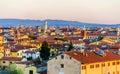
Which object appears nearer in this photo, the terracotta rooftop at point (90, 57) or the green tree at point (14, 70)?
the terracotta rooftop at point (90, 57)

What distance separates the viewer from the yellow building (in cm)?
2697

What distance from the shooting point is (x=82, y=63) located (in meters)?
26.8

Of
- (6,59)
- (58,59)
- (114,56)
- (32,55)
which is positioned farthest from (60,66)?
(32,55)

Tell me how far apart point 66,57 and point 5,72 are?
610cm

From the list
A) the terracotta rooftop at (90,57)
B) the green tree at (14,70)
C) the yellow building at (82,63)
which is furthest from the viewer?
the green tree at (14,70)

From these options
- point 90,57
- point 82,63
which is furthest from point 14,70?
point 82,63

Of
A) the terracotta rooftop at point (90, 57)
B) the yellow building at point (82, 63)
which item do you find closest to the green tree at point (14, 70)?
the yellow building at point (82, 63)

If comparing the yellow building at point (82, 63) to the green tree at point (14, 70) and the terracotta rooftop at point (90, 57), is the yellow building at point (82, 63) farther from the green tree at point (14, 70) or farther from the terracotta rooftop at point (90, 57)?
→ the green tree at point (14, 70)

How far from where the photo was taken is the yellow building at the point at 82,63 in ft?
88.5

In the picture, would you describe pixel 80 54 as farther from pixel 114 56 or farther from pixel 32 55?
pixel 32 55

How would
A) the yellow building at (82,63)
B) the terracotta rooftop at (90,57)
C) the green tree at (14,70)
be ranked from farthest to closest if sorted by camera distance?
the green tree at (14,70)
the terracotta rooftop at (90,57)
the yellow building at (82,63)

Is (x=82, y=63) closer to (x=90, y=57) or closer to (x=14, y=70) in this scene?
(x=90, y=57)

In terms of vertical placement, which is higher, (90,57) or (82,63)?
(90,57)

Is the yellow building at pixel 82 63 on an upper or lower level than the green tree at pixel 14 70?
upper
